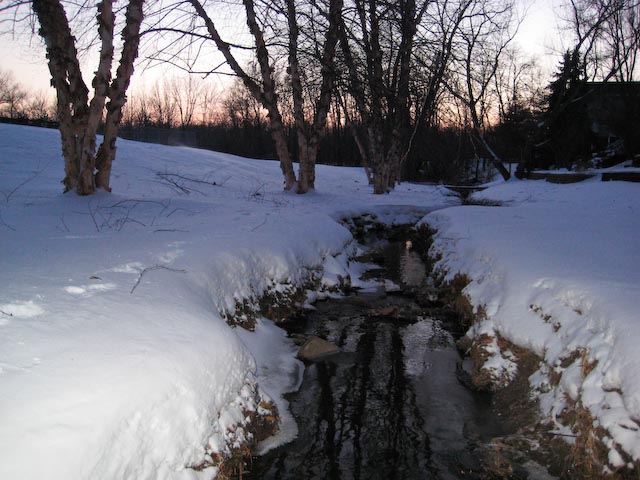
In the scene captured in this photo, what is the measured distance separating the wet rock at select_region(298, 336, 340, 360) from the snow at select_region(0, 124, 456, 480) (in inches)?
8.9

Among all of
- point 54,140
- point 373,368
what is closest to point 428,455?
point 373,368

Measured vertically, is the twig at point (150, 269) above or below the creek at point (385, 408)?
above

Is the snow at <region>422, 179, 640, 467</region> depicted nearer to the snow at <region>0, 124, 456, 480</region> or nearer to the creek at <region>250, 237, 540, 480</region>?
the creek at <region>250, 237, 540, 480</region>

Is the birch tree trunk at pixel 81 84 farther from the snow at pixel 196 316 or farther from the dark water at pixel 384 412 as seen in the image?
the dark water at pixel 384 412

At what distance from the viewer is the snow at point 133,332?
2.65 m

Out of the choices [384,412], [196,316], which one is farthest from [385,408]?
[196,316]

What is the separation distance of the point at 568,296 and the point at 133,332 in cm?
443

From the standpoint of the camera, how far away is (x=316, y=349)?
20.0ft

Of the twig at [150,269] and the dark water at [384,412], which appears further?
the twig at [150,269]

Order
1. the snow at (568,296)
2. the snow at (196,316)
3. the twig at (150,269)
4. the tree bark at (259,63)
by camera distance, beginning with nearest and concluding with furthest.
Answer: the snow at (196,316) < the snow at (568,296) < the twig at (150,269) < the tree bark at (259,63)

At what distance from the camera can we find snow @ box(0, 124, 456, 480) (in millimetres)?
2654

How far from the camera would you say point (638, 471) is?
10.2ft

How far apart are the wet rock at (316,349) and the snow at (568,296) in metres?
1.93

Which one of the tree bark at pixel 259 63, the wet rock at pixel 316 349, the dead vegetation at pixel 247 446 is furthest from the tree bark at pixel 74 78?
the dead vegetation at pixel 247 446
